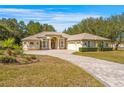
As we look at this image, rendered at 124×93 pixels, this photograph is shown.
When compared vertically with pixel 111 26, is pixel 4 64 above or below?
below

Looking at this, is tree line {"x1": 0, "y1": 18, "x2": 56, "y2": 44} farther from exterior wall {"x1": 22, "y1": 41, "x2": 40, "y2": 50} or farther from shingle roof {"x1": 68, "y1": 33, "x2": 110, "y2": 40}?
shingle roof {"x1": 68, "y1": 33, "x2": 110, "y2": 40}

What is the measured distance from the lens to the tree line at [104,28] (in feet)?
87.0

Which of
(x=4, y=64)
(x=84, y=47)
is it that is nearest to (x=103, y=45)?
(x=84, y=47)

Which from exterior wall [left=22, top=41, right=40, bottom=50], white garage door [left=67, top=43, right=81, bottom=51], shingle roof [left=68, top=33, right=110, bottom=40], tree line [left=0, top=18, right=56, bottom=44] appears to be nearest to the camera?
tree line [left=0, top=18, right=56, bottom=44]

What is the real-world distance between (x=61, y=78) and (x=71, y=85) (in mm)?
1287

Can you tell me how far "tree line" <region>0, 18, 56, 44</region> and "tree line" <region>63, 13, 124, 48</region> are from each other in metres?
3.24

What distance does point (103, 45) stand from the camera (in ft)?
114

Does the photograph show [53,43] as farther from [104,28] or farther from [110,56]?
[110,56]

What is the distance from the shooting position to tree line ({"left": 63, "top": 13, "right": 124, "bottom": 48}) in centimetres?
2653

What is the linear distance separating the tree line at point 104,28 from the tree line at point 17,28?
324 centimetres

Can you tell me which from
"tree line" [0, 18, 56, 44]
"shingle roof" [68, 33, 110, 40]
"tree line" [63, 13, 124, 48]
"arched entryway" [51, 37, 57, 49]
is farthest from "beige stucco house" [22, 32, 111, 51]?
"tree line" [63, 13, 124, 48]

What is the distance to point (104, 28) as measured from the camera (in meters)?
27.7

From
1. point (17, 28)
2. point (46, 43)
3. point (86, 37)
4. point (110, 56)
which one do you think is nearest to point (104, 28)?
point (110, 56)
